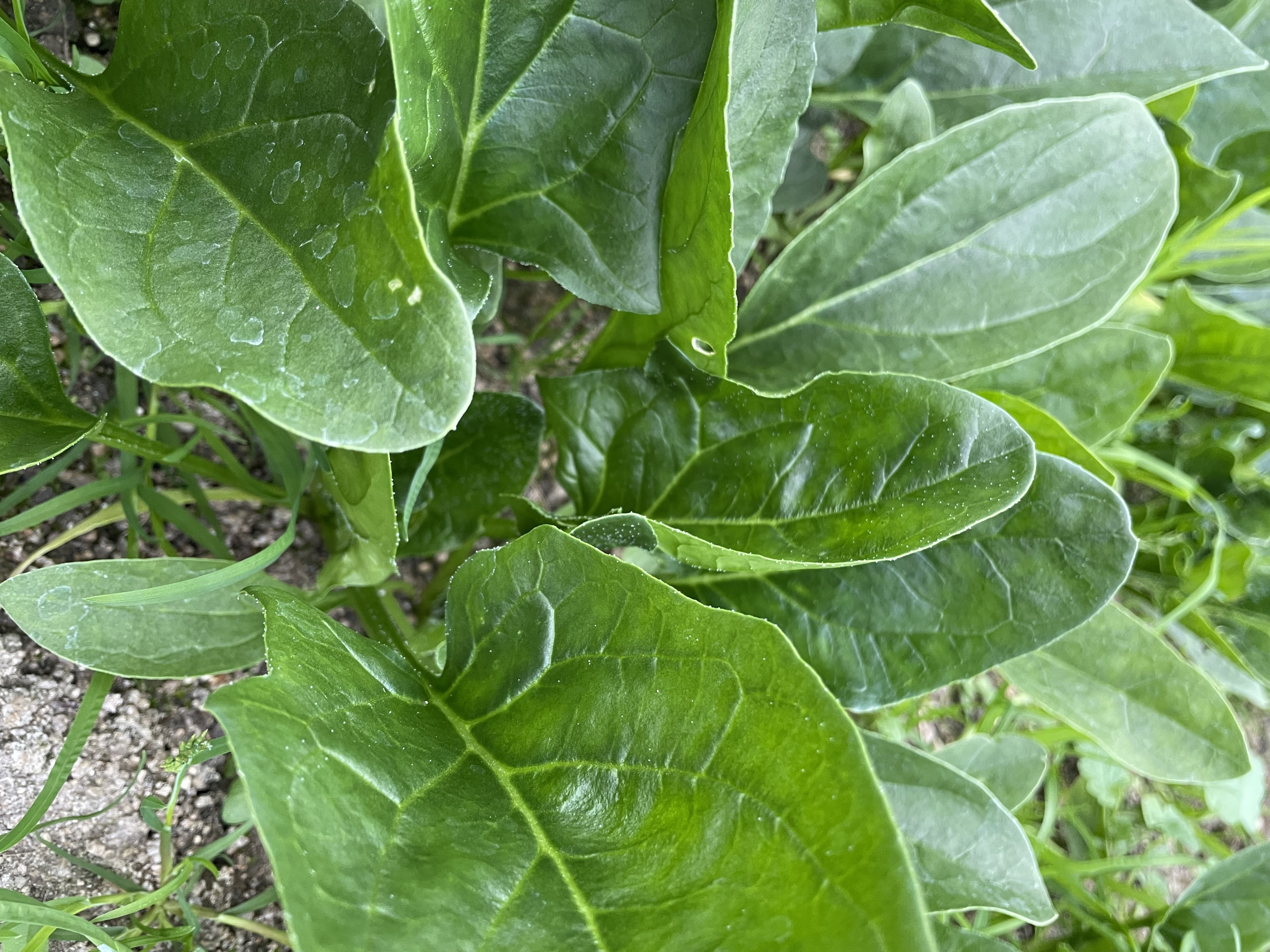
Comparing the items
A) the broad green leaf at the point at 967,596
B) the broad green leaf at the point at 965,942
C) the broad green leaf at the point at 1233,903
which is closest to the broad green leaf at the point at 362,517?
the broad green leaf at the point at 967,596

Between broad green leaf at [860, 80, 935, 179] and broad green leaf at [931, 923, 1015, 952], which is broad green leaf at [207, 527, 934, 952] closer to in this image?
broad green leaf at [931, 923, 1015, 952]

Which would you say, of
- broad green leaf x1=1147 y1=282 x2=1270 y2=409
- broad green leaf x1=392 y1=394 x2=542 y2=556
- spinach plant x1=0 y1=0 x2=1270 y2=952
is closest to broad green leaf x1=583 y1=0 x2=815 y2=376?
spinach plant x1=0 y1=0 x2=1270 y2=952

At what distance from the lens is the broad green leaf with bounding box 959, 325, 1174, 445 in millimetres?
729

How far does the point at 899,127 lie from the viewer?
2.42 ft

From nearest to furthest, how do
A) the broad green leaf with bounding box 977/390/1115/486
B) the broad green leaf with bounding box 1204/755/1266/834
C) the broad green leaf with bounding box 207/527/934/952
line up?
the broad green leaf with bounding box 207/527/934/952 → the broad green leaf with bounding box 977/390/1115/486 → the broad green leaf with bounding box 1204/755/1266/834

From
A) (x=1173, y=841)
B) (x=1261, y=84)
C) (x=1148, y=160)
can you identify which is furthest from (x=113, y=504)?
(x=1173, y=841)

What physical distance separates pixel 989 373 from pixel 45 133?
0.68 meters

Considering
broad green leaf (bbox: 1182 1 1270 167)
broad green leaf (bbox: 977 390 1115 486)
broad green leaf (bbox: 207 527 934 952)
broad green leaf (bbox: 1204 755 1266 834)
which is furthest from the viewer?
broad green leaf (bbox: 1204 755 1266 834)

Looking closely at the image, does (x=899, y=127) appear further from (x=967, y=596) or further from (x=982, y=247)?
(x=967, y=596)

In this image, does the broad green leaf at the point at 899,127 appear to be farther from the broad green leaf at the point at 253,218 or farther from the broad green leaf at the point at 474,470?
the broad green leaf at the point at 253,218

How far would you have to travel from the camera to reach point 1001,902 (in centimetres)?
57

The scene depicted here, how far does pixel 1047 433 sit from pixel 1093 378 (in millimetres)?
208

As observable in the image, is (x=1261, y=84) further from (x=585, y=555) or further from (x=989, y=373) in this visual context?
(x=585, y=555)

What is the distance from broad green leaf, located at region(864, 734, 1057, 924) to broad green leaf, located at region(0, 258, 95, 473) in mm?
535
